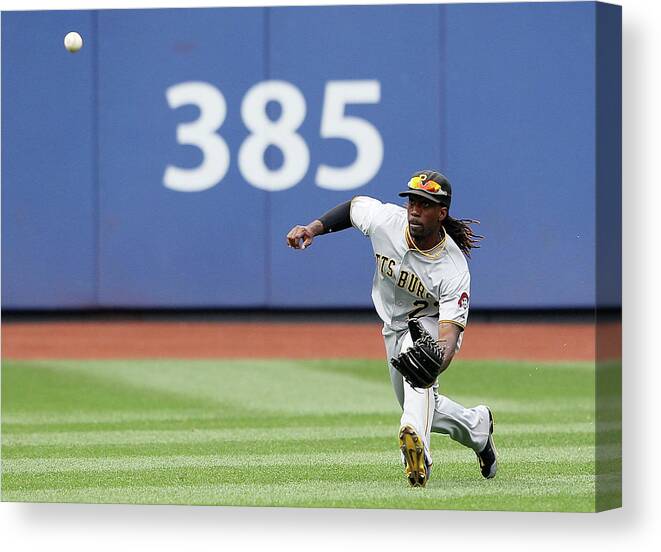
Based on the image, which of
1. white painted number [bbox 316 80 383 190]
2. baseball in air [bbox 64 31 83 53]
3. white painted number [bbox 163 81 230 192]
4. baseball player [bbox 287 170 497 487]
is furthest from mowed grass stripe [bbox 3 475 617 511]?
white painted number [bbox 316 80 383 190]

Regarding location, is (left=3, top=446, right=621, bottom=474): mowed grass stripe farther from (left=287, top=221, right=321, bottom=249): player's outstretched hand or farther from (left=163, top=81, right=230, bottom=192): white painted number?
(left=163, top=81, right=230, bottom=192): white painted number

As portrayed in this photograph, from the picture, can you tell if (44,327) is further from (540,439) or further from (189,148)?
(540,439)

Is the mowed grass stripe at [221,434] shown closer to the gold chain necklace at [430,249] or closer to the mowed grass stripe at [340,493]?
the mowed grass stripe at [340,493]

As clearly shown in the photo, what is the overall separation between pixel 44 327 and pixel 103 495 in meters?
6.79

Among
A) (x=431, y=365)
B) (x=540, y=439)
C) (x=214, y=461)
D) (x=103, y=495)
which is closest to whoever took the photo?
(x=431, y=365)

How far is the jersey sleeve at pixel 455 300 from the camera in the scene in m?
7.36

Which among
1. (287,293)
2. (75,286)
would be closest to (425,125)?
(287,293)

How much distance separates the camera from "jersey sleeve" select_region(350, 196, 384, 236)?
25.3ft

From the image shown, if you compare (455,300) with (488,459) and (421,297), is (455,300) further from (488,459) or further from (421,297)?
(488,459)

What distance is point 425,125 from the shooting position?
13789mm

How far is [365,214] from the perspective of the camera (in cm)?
774

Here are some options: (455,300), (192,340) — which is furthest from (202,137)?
(455,300)

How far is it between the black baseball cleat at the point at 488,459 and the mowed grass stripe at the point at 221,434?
1814mm

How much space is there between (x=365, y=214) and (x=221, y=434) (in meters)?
2.90
